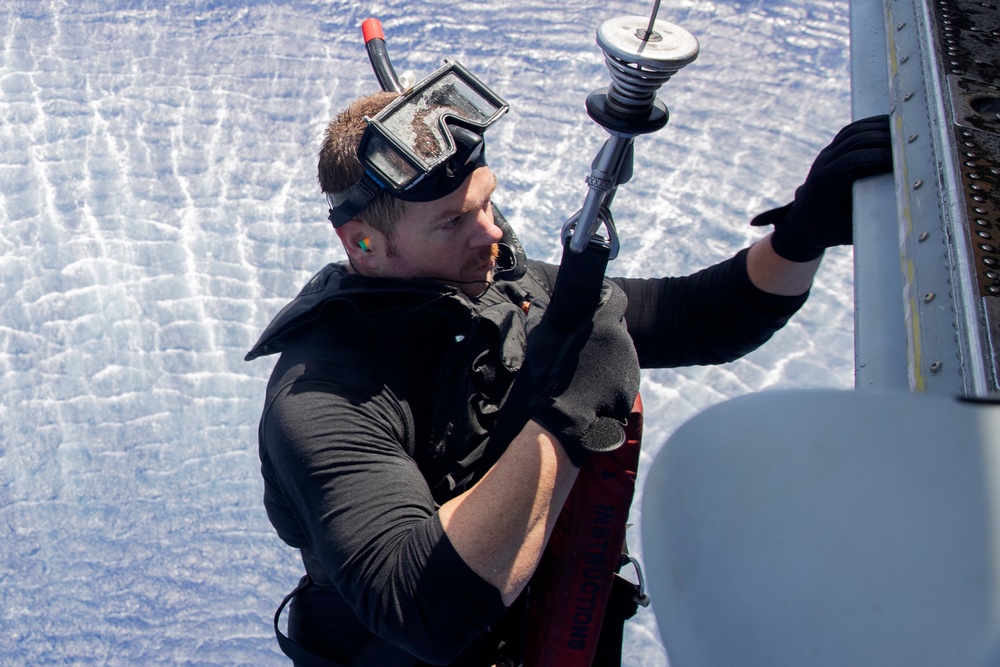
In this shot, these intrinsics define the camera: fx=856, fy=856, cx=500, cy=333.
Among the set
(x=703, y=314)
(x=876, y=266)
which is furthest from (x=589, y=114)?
(x=703, y=314)

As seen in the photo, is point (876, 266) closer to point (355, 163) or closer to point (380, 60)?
point (355, 163)

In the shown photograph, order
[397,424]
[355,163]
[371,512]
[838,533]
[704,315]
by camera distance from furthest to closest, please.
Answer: [704,315] → [355,163] → [397,424] → [371,512] → [838,533]

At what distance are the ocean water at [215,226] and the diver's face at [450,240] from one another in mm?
1518

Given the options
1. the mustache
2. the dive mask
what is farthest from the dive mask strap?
the mustache

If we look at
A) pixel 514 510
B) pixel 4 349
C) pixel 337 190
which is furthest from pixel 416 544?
pixel 4 349

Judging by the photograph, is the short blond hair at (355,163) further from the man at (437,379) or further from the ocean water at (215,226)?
the ocean water at (215,226)

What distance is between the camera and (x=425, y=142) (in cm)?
144

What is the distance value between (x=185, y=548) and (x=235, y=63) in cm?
227

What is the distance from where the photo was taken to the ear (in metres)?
1.53

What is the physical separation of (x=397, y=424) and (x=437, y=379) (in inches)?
4.4

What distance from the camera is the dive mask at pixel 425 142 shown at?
1.41 m

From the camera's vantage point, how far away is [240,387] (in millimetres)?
3066

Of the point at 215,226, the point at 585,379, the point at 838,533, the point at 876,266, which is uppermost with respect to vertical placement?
the point at 838,533

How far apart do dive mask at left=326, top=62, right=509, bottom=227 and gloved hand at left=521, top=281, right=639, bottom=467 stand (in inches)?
12.5
